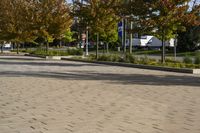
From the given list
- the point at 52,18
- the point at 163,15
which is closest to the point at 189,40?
the point at 52,18

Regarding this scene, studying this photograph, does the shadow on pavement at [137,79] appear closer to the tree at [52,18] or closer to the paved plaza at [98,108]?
the paved plaza at [98,108]

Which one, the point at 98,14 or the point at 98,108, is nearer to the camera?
the point at 98,108

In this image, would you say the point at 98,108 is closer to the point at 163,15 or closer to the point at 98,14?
the point at 163,15

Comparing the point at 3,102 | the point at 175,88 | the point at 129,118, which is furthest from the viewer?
the point at 175,88

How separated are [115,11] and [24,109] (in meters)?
26.0

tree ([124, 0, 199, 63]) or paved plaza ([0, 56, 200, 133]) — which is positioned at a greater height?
tree ([124, 0, 199, 63])

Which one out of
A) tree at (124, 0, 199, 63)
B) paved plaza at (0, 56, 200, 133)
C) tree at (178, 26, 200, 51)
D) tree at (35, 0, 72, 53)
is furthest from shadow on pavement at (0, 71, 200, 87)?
tree at (178, 26, 200, 51)

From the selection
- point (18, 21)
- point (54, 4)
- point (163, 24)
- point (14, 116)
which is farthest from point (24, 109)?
point (18, 21)

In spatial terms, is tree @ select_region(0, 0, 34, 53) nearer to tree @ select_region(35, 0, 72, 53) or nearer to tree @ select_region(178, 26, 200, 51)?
tree @ select_region(35, 0, 72, 53)

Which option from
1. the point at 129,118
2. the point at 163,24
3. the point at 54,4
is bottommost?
the point at 129,118

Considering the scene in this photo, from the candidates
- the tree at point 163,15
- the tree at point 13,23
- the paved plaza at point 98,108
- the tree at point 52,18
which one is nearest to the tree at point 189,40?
the tree at point 52,18

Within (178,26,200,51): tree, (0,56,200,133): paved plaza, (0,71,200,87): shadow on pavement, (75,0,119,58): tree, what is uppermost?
(75,0,119,58): tree

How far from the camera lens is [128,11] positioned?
29578mm

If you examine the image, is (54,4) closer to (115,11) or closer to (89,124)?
(115,11)
